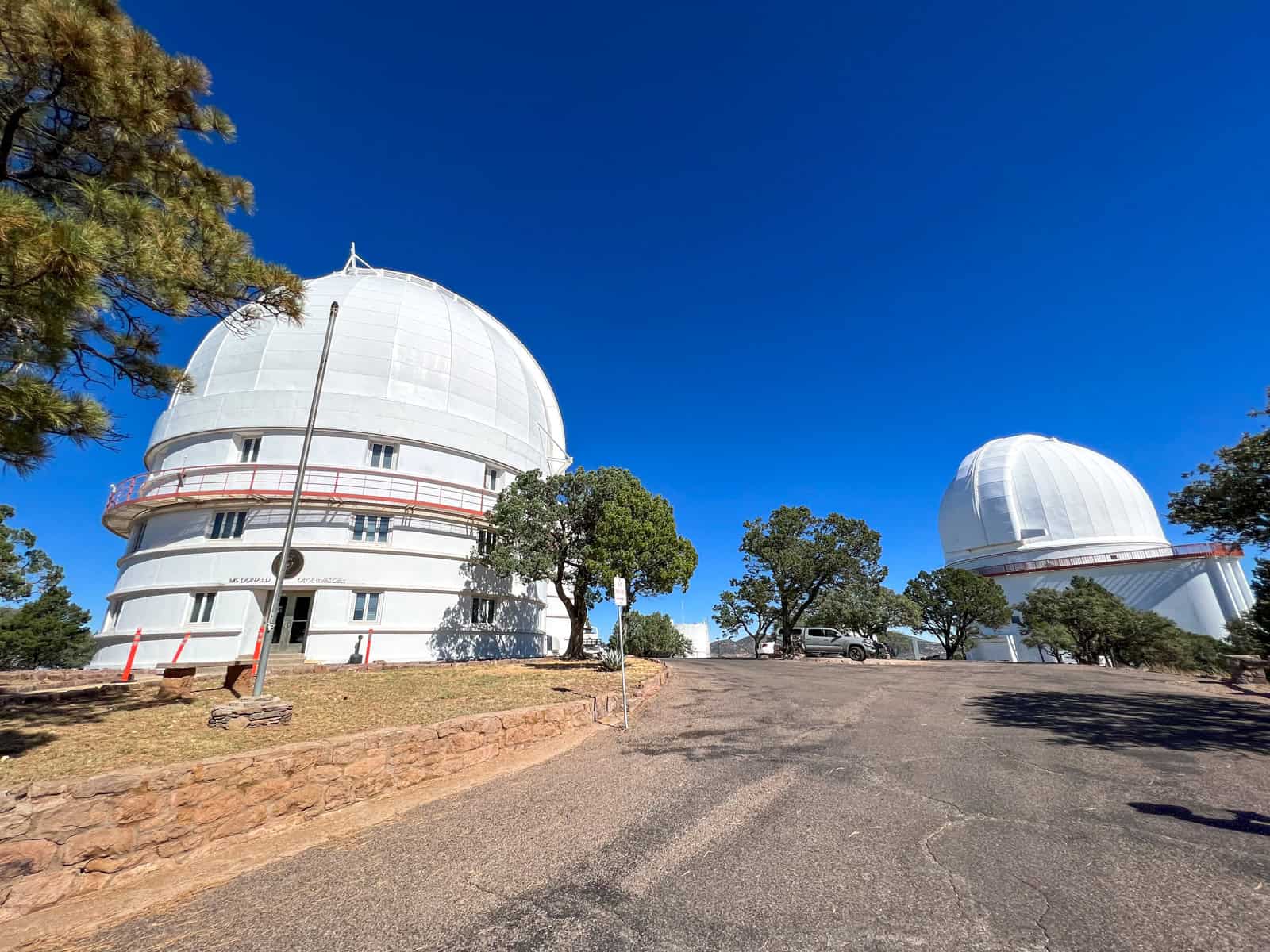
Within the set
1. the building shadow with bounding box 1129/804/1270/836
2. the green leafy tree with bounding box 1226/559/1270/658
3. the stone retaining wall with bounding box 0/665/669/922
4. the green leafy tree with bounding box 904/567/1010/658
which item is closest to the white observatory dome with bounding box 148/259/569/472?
the stone retaining wall with bounding box 0/665/669/922

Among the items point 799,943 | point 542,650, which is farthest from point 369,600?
point 799,943

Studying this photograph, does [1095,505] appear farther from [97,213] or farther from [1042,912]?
[97,213]

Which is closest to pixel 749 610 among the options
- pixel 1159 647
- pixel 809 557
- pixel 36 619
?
pixel 809 557

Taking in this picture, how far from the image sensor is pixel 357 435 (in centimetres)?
2148

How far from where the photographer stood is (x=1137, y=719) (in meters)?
8.88

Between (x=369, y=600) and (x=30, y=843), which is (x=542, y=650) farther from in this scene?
(x=30, y=843)

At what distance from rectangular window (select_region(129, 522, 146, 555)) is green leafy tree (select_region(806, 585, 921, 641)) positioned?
3620 centimetres

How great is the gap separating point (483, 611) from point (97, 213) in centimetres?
2021

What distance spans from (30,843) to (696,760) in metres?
6.02

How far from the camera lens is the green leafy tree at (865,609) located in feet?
109

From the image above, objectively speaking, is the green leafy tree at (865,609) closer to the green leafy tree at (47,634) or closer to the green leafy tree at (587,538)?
the green leafy tree at (587,538)

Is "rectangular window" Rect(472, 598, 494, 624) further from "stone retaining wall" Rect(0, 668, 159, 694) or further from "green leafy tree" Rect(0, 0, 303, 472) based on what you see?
"green leafy tree" Rect(0, 0, 303, 472)

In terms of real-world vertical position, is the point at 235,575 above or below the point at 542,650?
above

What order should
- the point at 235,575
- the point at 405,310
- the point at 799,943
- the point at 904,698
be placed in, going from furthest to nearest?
the point at 405,310, the point at 235,575, the point at 904,698, the point at 799,943
